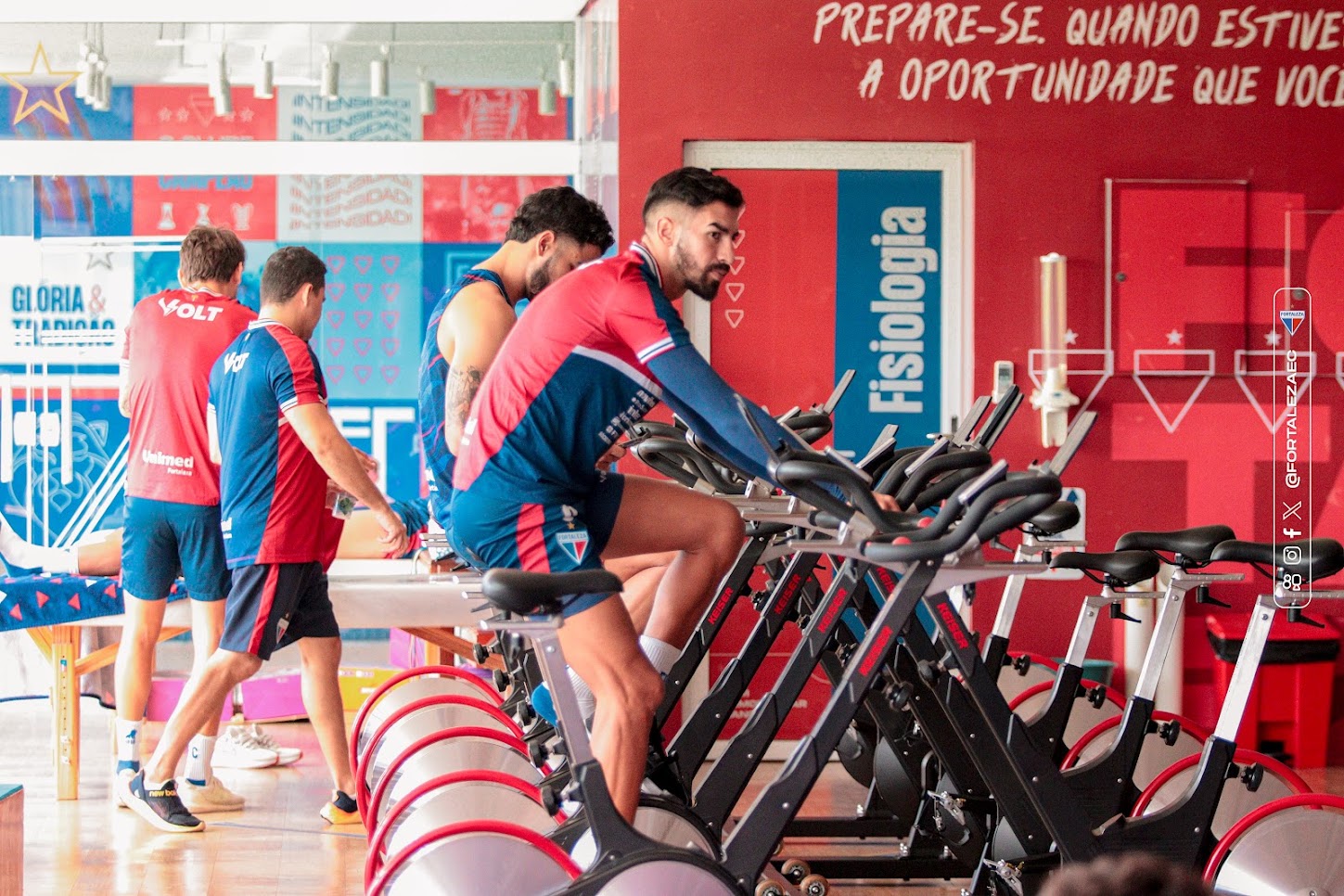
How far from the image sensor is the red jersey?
15.4 ft

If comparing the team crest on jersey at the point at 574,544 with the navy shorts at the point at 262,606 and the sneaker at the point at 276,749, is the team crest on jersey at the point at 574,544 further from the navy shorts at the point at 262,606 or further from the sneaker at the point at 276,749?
the sneaker at the point at 276,749

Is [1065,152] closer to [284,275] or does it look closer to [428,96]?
[284,275]

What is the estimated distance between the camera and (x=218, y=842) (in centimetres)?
438

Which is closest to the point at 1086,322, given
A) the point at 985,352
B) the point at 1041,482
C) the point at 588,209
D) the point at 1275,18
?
the point at 985,352

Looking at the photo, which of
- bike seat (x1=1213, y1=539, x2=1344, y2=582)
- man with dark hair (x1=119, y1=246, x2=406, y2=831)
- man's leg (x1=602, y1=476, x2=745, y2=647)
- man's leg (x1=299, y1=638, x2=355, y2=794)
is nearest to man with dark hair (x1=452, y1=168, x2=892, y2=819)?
man's leg (x1=602, y1=476, x2=745, y2=647)

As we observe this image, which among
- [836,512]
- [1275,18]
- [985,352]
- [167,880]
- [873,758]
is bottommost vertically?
[167,880]

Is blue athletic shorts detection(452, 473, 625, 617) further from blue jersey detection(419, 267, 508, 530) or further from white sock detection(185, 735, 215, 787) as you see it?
white sock detection(185, 735, 215, 787)

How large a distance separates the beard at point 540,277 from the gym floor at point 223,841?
163 cm

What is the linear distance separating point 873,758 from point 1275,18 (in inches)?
130

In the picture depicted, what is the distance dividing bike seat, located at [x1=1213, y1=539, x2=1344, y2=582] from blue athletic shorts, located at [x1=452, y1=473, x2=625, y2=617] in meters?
1.37

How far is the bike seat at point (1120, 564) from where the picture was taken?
3387 millimetres

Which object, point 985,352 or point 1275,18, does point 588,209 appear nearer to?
point 985,352

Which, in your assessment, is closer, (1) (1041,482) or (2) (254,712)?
(1) (1041,482)

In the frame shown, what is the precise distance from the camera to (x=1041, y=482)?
8.34ft
